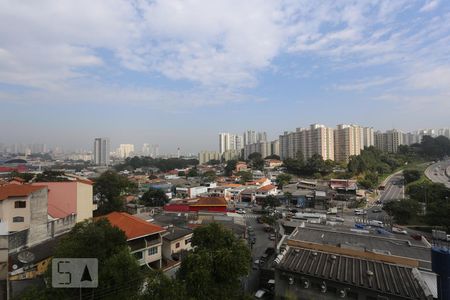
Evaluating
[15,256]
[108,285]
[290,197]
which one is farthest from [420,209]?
[15,256]

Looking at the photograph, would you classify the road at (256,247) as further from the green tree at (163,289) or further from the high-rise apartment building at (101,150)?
the high-rise apartment building at (101,150)

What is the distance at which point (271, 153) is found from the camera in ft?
201

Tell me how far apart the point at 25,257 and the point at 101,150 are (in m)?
94.8

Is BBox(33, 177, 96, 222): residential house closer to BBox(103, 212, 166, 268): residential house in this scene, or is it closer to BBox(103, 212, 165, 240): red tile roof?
BBox(103, 212, 165, 240): red tile roof

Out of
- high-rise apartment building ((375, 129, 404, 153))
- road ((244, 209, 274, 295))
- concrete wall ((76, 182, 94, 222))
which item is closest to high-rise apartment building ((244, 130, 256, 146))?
high-rise apartment building ((375, 129, 404, 153))

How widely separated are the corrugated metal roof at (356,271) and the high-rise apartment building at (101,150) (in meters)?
95.5

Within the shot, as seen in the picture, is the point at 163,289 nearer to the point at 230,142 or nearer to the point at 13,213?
the point at 13,213

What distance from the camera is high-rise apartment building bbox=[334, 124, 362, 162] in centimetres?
4512

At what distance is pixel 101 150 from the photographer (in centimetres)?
9575

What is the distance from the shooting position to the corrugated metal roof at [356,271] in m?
6.41

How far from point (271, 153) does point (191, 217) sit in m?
46.9

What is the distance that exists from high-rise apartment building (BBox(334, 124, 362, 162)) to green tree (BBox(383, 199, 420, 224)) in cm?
2818

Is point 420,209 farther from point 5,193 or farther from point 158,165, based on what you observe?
point 158,165

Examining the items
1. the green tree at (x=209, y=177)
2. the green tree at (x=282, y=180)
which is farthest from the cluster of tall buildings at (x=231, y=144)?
the green tree at (x=282, y=180)
